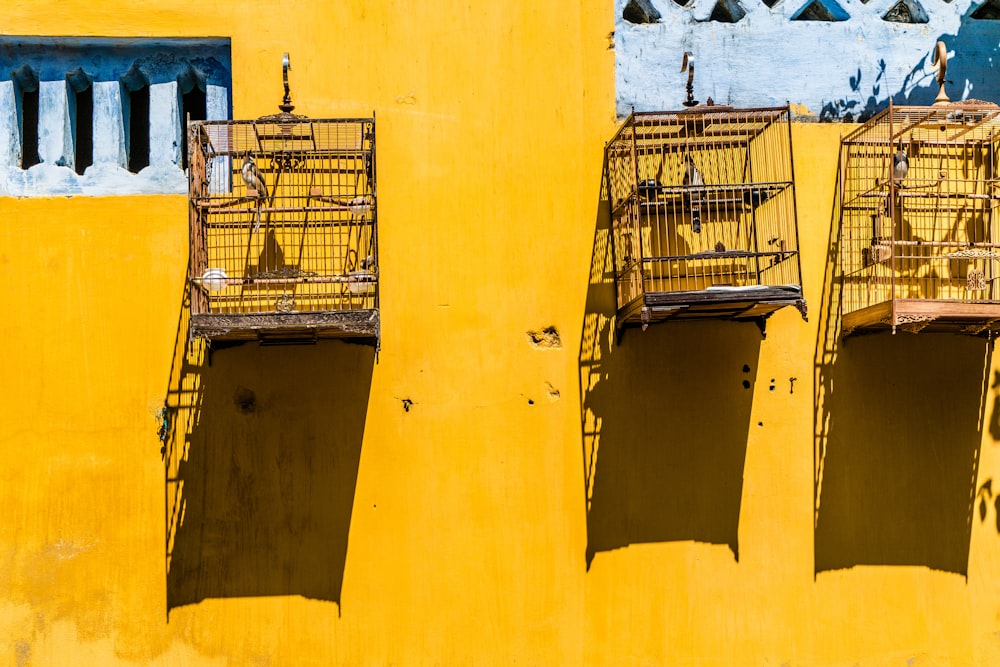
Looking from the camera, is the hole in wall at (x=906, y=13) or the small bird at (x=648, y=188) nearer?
the small bird at (x=648, y=188)

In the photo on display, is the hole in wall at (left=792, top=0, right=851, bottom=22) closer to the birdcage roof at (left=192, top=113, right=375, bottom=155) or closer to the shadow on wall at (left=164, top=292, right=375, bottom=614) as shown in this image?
the birdcage roof at (left=192, top=113, right=375, bottom=155)

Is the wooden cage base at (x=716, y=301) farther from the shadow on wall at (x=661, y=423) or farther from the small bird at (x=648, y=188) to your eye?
the small bird at (x=648, y=188)

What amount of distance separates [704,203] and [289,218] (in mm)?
2781

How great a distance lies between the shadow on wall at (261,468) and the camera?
5453 mm

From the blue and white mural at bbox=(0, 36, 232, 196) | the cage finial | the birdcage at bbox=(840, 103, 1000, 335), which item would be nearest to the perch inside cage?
the blue and white mural at bbox=(0, 36, 232, 196)

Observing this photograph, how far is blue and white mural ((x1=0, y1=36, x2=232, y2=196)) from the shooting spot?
5.63 metres

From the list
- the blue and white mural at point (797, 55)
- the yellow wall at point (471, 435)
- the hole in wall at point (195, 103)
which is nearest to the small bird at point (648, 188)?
the yellow wall at point (471, 435)

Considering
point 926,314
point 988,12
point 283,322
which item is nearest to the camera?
point 283,322

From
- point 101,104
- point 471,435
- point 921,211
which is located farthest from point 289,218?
point 921,211

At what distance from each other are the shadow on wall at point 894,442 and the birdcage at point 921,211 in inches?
6.8

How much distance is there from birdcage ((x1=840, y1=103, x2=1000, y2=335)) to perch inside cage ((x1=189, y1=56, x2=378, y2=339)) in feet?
10.8

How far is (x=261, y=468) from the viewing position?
5496 mm

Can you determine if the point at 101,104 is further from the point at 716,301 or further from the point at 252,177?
the point at 716,301

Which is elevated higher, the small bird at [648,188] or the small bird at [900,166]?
the small bird at [900,166]
